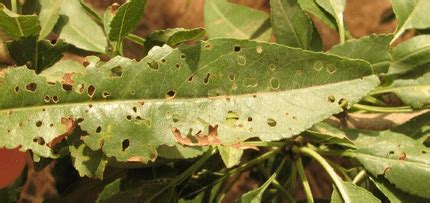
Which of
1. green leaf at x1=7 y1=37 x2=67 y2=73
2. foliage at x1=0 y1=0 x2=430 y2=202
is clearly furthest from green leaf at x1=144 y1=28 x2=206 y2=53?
green leaf at x1=7 y1=37 x2=67 y2=73

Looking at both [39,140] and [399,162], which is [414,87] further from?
[39,140]

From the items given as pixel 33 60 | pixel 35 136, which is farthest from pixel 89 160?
pixel 33 60

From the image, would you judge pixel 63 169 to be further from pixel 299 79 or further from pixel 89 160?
pixel 299 79

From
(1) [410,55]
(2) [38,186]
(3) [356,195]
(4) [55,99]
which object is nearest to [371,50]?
(1) [410,55]

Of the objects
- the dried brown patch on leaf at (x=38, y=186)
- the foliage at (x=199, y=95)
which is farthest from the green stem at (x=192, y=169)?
the dried brown patch on leaf at (x=38, y=186)

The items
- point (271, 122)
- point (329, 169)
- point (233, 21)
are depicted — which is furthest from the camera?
point (233, 21)

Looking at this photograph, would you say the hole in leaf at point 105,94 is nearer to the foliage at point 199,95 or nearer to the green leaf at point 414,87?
the foliage at point 199,95

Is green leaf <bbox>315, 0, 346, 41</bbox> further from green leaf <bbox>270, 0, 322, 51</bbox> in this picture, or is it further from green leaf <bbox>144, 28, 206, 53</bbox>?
green leaf <bbox>144, 28, 206, 53</bbox>
